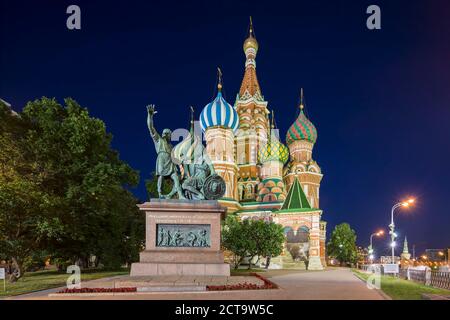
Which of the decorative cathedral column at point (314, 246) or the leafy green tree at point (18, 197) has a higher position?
the leafy green tree at point (18, 197)

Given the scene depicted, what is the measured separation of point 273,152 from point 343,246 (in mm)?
21022

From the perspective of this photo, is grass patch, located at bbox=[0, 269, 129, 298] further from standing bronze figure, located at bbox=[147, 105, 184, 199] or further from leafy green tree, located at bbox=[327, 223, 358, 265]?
leafy green tree, located at bbox=[327, 223, 358, 265]

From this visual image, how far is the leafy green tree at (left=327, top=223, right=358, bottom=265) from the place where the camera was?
61.9m

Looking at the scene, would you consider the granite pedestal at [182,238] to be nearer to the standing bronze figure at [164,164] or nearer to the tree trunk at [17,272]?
the standing bronze figure at [164,164]

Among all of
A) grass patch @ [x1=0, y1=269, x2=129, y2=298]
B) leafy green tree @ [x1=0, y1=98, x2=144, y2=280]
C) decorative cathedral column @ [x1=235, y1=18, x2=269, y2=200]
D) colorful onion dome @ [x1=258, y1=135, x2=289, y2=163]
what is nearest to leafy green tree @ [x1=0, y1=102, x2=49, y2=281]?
leafy green tree @ [x1=0, y1=98, x2=144, y2=280]

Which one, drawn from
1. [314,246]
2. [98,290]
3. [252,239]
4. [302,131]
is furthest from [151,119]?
[302,131]

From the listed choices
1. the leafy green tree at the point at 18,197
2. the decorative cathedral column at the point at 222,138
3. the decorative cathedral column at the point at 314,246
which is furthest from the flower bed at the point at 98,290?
the decorative cathedral column at the point at 222,138

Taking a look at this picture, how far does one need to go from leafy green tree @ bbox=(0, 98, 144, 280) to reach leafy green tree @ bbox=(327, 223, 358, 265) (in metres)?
46.8

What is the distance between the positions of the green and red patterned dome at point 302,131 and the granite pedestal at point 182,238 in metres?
52.5

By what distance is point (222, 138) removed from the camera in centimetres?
5747

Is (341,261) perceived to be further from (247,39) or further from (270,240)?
(247,39)

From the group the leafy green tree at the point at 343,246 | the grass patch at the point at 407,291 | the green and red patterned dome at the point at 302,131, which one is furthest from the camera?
the green and red patterned dome at the point at 302,131

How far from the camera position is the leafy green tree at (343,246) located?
61906mm
